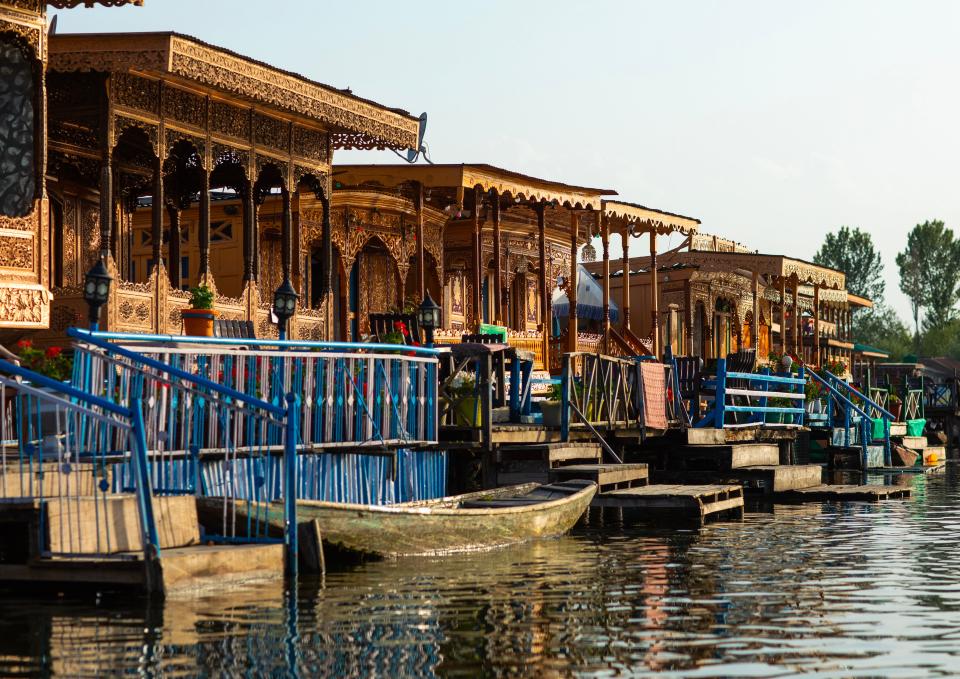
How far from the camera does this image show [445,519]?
45.6 feet

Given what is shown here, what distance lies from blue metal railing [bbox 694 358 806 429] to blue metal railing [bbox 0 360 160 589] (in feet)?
42.4

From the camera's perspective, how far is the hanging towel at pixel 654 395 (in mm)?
22422

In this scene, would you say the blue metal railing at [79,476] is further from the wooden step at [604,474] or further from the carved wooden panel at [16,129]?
the wooden step at [604,474]

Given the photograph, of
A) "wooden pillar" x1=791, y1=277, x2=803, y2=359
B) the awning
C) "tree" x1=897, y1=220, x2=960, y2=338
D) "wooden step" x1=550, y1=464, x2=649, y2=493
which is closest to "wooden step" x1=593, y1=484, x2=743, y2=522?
"wooden step" x1=550, y1=464, x2=649, y2=493

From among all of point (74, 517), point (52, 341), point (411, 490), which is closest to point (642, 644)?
point (74, 517)

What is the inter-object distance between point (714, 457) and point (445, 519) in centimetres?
977

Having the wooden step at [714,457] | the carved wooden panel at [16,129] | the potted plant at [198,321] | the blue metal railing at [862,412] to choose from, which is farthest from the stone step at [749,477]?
the carved wooden panel at [16,129]

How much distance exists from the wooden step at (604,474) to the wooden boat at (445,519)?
1.02 metres

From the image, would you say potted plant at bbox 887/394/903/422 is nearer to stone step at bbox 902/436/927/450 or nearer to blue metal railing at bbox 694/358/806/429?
stone step at bbox 902/436/927/450

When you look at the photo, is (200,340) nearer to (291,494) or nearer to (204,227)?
(291,494)

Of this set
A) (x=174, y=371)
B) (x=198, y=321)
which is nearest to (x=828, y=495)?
(x=198, y=321)

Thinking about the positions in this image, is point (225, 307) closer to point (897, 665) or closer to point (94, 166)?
point (94, 166)

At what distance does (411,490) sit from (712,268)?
28304 mm

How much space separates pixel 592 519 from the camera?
62.6 ft
